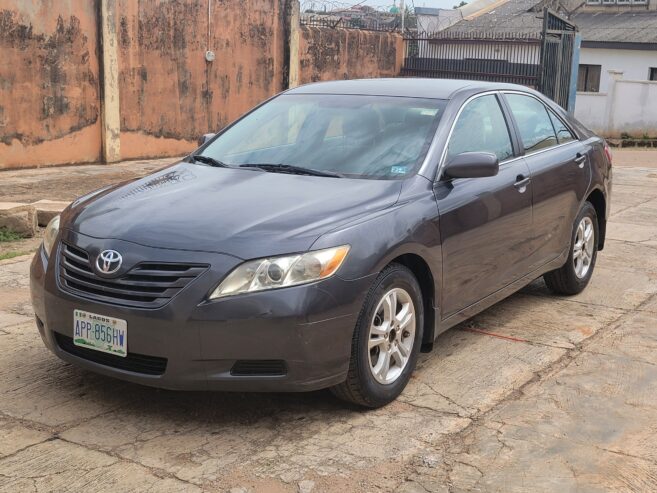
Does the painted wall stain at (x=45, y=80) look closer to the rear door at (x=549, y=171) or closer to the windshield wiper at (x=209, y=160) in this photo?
the windshield wiper at (x=209, y=160)

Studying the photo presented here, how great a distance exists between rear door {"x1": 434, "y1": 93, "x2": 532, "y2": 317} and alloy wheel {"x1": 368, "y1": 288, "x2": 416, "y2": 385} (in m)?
0.37

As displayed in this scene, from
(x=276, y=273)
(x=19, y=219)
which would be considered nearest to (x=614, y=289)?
(x=276, y=273)

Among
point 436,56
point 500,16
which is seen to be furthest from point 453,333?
point 500,16

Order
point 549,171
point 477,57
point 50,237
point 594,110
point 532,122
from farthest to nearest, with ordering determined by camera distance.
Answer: point 594,110
point 477,57
point 532,122
point 549,171
point 50,237

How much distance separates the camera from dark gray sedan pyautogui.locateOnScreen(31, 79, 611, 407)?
4012mm

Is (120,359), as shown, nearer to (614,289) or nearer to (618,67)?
(614,289)

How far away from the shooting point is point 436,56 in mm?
21875

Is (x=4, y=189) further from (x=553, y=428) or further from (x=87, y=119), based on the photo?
(x=553, y=428)

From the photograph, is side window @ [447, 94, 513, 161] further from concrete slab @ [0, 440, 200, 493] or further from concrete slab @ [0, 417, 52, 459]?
concrete slab @ [0, 417, 52, 459]

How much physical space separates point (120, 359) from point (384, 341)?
1278mm

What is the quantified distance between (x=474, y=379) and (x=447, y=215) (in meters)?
0.94

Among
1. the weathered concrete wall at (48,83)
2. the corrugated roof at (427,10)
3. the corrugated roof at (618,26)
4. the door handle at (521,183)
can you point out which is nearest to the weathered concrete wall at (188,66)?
the weathered concrete wall at (48,83)

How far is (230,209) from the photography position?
444cm

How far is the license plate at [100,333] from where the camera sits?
4102 mm
